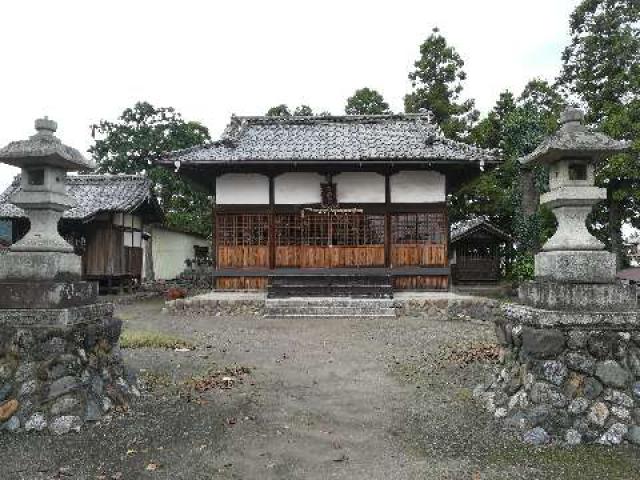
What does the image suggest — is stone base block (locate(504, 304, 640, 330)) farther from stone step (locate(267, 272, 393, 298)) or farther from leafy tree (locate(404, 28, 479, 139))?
leafy tree (locate(404, 28, 479, 139))

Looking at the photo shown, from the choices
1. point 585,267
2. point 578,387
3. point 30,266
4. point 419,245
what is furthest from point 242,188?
point 578,387

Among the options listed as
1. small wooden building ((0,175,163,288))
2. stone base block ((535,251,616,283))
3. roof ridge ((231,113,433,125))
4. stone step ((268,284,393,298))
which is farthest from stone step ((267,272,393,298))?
stone base block ((535,251,616,283))

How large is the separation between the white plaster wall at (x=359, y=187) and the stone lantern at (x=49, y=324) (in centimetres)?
1178

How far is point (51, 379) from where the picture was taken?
5441mm

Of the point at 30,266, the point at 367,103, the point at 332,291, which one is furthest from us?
the point at 367,103

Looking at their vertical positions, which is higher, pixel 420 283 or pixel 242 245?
pixel 242 245

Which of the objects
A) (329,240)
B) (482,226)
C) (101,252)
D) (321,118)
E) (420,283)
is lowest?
(420,283)

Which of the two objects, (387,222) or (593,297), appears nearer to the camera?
(593,297)

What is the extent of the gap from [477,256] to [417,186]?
1198cm

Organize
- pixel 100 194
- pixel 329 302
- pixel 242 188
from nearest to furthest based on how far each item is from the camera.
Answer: pixel 329 302 → pixel 242 188 → pixel 100 194

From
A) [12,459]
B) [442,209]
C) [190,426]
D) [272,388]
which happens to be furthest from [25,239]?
[442,209]

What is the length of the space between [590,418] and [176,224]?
3344 centimetres

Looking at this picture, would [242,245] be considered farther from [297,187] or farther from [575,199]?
[575,199]

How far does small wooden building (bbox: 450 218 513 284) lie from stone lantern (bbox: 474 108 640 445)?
21.3m
